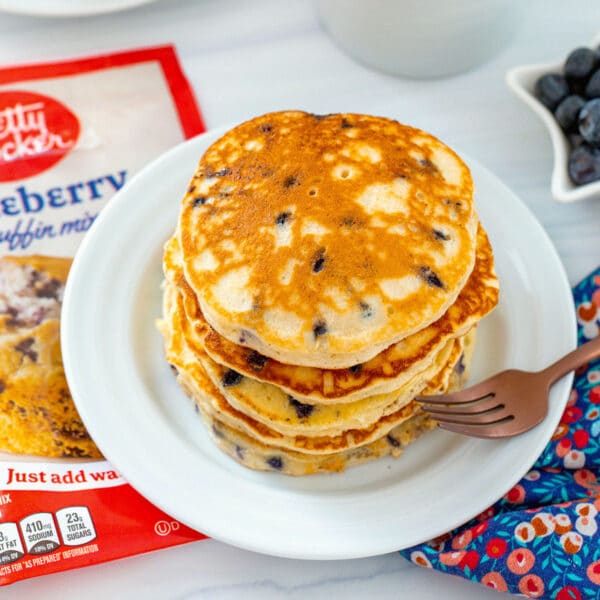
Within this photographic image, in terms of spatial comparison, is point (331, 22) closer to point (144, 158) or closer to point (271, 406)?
point (144, 158)

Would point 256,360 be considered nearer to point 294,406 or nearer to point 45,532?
point 294,406

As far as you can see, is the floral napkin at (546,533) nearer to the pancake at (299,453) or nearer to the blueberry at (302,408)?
the pancake at (299,453)

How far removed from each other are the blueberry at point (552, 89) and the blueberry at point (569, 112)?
0.02m

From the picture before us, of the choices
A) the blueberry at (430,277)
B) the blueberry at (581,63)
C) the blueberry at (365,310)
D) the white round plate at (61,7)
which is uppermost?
the white round plate at (61,7)

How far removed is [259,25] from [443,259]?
115 cm

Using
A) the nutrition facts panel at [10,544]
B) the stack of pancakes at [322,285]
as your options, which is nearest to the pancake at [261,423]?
the stack of pancakes at [322,285]

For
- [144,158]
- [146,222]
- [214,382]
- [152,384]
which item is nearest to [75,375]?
[152,384]

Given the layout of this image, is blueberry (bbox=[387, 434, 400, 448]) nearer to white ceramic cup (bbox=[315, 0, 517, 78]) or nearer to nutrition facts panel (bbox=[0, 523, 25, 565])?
nutrition facts panel (bbox=[0, 523, 25, 565])

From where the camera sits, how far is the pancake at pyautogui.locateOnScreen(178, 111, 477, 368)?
1.23m

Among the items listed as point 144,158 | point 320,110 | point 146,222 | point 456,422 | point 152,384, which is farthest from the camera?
point 320,110

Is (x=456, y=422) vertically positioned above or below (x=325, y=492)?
above

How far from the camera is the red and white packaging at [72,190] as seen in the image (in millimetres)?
1384

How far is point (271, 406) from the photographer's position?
134cm

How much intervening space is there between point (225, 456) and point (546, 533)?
1.86 feet
